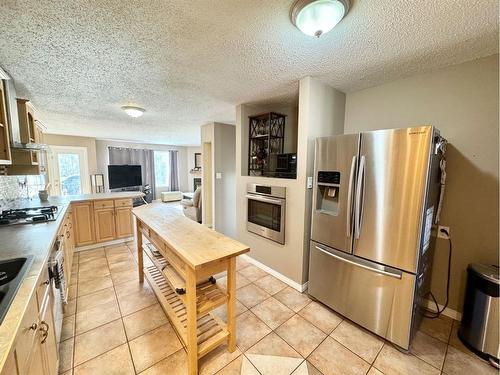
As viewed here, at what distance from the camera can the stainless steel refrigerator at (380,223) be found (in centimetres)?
158

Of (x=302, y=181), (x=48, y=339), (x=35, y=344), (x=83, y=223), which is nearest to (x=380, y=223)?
(x=302, y=181)

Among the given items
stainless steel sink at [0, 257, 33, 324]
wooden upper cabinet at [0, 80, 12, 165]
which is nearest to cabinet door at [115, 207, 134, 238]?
wooden upper cabinet at [0, 80, 12, 165]

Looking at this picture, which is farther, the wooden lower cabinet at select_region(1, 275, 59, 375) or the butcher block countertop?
the butcher block countertop

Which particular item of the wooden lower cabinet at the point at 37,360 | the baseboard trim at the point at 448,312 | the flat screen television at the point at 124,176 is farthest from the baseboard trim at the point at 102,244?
the baseboard trim at the point at 448,312

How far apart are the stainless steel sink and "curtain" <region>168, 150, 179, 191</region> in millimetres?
7856

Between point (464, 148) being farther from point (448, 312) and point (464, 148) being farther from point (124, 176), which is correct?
point (124, 176)

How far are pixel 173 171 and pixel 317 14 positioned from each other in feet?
27.8

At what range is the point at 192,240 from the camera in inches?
63.7

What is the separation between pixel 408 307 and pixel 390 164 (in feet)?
3.73

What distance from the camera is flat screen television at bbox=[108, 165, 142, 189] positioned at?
275 inches

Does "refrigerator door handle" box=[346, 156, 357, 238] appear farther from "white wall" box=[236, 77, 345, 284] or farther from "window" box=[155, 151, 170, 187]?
"window" box=[155, 151, 170, 187]

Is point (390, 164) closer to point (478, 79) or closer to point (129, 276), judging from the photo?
point (478, 79)

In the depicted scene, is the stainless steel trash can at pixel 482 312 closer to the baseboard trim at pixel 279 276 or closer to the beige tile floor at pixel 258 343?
the beige tile floor at pixel 258 343

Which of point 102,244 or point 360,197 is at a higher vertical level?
point 360,197
